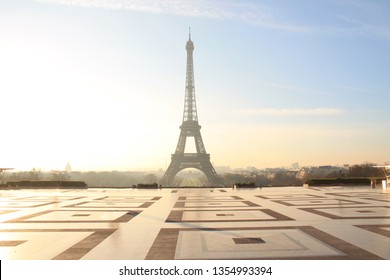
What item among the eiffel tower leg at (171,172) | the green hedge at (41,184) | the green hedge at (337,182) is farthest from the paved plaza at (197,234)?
the eiffel tower leg at (171,172)

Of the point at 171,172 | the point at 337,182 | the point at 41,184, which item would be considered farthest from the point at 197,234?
the point at 171,172

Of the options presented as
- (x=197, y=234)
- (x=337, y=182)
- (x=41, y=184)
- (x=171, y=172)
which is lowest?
(x=197, y=234)

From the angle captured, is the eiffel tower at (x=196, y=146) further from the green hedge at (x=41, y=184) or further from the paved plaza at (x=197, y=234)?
the paved plaza at (x=197, y=234)

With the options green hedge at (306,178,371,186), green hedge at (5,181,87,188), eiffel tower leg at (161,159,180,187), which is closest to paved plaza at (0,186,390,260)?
green hedge at (5,181,87,188)

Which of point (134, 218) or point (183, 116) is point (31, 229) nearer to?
point (134, 218)

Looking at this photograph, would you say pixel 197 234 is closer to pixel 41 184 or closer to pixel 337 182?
pixel 41 184

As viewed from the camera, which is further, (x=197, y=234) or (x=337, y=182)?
(x=337, y=182)

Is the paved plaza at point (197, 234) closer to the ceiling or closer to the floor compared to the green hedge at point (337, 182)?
closer to the floor

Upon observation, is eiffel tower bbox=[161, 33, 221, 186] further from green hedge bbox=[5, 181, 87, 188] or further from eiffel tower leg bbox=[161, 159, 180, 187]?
green hedge bbox=[5, 181, 87, 188]
